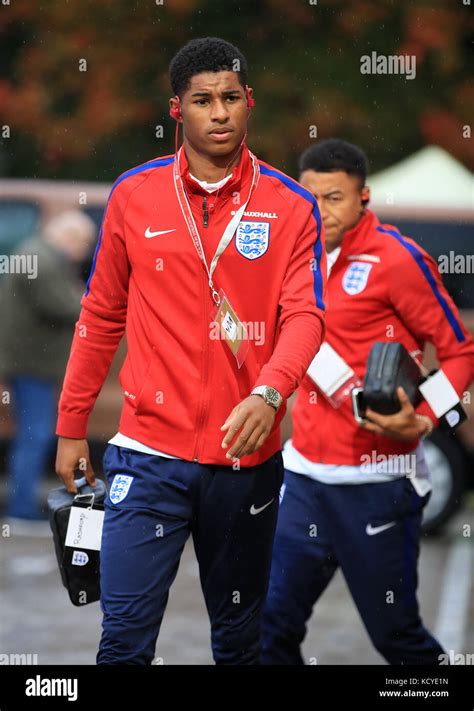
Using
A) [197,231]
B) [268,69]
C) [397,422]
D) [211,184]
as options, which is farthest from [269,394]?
[268,69]

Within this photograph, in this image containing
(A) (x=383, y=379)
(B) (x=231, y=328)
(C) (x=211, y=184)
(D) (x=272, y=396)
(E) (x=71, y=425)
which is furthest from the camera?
(A) (x=383, y=379)

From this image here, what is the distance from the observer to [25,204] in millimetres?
11898

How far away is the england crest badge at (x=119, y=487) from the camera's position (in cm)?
505

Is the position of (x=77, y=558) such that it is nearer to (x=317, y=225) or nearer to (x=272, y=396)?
(x=272, y=396)

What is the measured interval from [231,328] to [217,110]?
2.26 feet

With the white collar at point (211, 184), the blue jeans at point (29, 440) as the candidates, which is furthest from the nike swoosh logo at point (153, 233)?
the blue jeans at point (29, 440)

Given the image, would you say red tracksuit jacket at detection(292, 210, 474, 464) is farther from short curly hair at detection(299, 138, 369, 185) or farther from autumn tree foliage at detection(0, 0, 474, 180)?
autumn tree foliage at detection(0, 0, 474, 180)

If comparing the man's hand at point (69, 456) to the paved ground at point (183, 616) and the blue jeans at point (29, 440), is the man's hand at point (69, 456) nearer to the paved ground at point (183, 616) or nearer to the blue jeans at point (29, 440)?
the paved ground at point (183, 616)

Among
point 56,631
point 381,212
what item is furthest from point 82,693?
point 381,212

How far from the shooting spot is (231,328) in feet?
16.2

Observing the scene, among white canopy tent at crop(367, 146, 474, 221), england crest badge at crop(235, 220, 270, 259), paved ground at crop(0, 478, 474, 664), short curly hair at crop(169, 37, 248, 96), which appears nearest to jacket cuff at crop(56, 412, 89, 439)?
england crest badge at crop(235, 220, 270, 259)

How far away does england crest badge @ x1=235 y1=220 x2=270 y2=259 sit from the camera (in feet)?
16.4

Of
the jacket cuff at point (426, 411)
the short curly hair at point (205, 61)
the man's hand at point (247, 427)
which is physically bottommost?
the man's hand at point (247, 427)

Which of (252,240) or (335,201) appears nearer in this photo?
(252,240)
